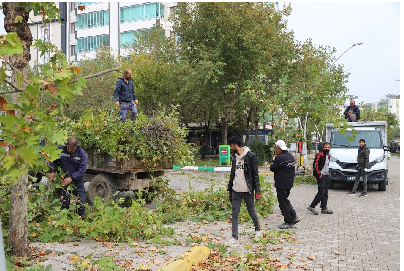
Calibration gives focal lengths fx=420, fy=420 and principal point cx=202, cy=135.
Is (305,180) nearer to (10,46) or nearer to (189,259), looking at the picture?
(189,259)

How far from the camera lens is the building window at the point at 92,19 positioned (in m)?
50.2

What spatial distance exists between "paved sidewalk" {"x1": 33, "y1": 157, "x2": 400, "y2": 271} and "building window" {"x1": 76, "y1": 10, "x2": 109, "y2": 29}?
144 ft

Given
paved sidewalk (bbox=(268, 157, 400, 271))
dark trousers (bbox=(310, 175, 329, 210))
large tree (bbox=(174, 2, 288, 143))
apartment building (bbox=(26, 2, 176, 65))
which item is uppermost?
A: apartment building (bbox=(26, 2, 176, 65))

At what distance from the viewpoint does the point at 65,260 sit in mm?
5387

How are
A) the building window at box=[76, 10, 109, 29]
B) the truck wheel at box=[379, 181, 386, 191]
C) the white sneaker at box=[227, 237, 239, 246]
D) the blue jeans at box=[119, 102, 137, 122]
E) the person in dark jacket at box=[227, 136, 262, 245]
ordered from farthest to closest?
1. the building window at box=[76, 10, 109, 29]
2. the truck wheel at box=[379, 181, 386, 191]
3. the blue jeans at box=[119, 102, 137, 122]
4. the person in dark jacket at box=[227, 136, 262, 245]
5. the white sneaker at box=[227, 237, 239, 246]

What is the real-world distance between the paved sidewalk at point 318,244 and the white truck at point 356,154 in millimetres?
3098

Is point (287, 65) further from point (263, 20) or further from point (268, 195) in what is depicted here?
point (268, 195)

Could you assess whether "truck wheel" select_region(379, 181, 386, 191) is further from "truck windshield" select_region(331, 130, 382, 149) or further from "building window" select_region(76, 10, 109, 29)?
"building window" select_region(76, 10, 109, 29)

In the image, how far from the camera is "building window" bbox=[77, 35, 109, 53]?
5059 centimetres

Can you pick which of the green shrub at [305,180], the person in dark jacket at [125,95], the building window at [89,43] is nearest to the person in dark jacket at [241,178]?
the person in dark jacket at [125,95]

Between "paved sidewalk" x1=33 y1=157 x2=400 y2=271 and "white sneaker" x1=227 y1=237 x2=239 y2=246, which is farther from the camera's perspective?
"white sneaker" x1=227 y1=237 x2=239 y2=246

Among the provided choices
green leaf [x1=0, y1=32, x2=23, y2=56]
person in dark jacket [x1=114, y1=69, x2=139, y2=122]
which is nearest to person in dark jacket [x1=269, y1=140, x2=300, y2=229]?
person in dark jacket [x1=114, y1=69, x2=139, y2=122]

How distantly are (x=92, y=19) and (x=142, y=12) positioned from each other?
25.2 feet

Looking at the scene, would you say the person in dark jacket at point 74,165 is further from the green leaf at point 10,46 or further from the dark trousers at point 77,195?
the green leaf at point 10,46
